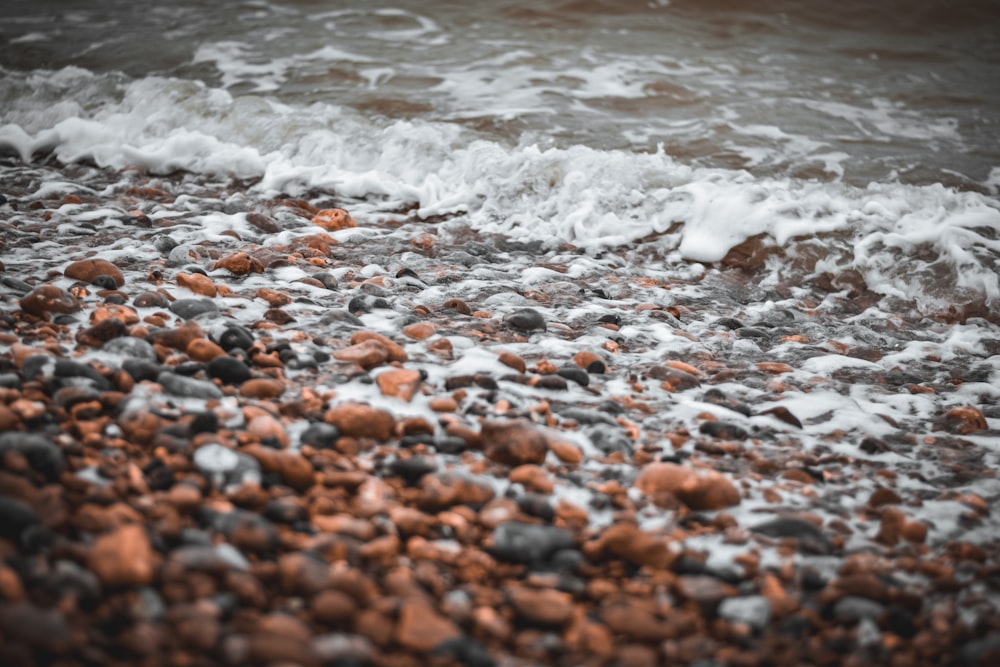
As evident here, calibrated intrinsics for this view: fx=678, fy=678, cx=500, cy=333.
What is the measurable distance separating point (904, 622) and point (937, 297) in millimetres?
2560

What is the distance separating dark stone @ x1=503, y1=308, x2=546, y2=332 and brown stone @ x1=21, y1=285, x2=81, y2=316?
60.1 inches

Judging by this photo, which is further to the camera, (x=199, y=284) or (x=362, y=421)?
(x=199, y=284)

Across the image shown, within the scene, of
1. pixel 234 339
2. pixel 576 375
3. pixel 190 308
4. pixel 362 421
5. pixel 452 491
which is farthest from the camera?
pixel 190 308

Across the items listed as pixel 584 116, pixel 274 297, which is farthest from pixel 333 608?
pixel 584 116

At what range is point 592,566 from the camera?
1.45m

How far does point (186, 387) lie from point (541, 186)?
2886mm

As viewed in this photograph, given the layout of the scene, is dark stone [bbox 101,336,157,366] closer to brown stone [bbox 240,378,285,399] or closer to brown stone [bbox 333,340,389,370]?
brown stone [bbox 240,378,285,399]

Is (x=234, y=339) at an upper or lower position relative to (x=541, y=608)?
upper

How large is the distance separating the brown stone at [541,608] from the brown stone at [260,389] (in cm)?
96

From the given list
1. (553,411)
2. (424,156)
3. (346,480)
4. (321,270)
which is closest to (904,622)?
(553,411)

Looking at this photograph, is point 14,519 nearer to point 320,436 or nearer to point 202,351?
point 320,436

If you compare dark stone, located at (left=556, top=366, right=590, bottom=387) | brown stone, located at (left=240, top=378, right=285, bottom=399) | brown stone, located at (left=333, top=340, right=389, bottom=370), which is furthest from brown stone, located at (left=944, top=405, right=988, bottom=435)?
brown stone, located at (left=240, top=378, right=285, bottom=399)

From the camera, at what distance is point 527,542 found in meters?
1.44

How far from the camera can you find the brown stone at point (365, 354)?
2164mm
